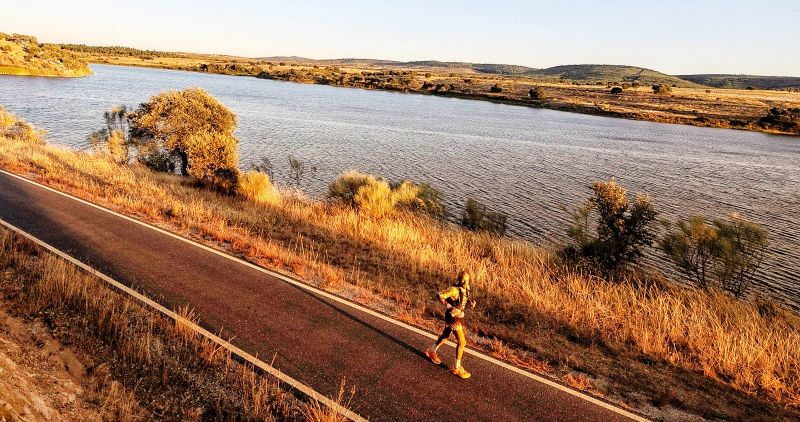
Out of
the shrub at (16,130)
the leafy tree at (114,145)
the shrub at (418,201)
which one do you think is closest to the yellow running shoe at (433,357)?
the shrub at (418,201)

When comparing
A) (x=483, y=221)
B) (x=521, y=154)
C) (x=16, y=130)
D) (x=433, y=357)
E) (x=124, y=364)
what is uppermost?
(x=16, y=130)

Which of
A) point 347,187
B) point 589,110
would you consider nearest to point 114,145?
point 347,187

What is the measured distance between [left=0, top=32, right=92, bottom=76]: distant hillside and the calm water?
26.7 meters

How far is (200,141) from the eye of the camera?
72.6ft

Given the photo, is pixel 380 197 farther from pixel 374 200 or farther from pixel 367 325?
pixel 367 325

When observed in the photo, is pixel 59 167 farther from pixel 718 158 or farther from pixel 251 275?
pixel 718 158

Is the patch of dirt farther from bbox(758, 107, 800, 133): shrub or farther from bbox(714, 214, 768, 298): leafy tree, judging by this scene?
bbox(758, 107, 800, 133): shrub

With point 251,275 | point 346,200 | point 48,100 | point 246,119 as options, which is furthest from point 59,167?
point 48,100

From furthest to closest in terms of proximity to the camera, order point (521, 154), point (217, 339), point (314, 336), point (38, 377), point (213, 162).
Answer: point (521, 154), point (213, 162), point (314, 336), point (217, 339), point (38, 377)

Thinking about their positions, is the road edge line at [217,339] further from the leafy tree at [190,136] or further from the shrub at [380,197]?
the leafy tree at [190,136]

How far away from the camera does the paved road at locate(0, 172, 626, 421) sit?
20.5 feet

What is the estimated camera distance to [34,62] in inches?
→ 3531

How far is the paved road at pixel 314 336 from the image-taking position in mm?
6258

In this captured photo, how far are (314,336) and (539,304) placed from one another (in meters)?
5.00
